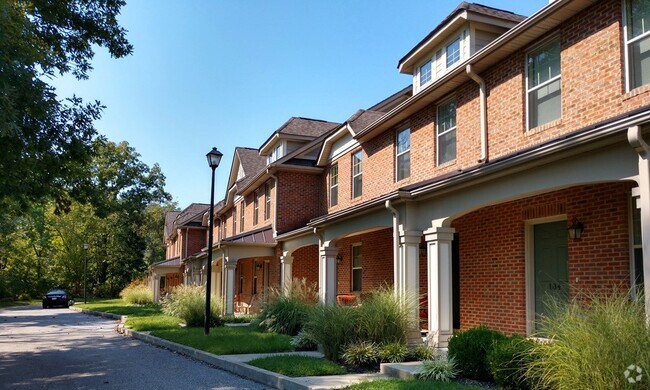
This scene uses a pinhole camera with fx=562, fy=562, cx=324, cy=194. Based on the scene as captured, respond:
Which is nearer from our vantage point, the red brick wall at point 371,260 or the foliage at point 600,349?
the foliage at point 600,349

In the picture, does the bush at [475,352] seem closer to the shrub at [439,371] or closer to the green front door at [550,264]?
the shrub at [439,371]

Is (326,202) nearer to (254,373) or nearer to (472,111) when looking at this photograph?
(472,111)

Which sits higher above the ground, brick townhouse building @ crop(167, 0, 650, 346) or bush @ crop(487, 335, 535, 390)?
brick townhouse building @ crop(167, 0, 650, 346)

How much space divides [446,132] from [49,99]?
855cm

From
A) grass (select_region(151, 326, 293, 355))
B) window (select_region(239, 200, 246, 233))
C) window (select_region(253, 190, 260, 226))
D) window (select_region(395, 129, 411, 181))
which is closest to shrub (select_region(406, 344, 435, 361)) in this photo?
grass (select_region(151, 326, 293, 355))

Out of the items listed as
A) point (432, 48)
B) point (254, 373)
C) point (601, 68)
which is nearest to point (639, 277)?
point (601, 68)

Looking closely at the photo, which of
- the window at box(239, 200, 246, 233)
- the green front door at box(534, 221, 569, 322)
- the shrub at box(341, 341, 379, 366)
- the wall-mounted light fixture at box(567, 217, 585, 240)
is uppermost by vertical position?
the window at box(239, 200, 246, 233)

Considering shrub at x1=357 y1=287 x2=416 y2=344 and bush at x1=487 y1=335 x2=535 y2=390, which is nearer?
bush at x1=487 y1=335 x2=535 y2=390

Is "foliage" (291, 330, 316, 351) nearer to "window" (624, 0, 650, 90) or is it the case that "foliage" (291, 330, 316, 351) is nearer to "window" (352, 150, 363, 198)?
"window" (352, 150, 363, 198)

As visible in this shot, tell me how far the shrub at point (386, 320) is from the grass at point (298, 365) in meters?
0.87

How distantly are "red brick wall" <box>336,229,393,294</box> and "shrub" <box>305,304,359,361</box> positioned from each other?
5164 mm

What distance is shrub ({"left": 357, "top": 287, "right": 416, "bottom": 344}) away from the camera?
996cm

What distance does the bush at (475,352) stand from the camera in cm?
765

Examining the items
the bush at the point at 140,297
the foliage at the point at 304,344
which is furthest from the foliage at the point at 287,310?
the bush at the point at 140,297
